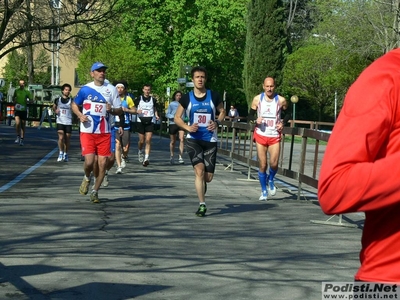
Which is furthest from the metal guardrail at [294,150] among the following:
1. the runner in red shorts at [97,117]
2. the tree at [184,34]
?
the tree at [184,34]

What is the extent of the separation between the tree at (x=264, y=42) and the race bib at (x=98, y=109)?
45.8 meters

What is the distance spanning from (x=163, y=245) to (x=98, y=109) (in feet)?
15.2

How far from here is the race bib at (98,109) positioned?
13.6m

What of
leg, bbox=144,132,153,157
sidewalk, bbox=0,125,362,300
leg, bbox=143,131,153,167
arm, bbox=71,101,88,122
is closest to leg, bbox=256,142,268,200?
sidewalk, bbox=0,125,362,300

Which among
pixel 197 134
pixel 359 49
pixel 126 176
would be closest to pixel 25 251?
pixel 197 134

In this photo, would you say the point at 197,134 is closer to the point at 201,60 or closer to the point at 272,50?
the point at 272,50

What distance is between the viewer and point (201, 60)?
66625mm

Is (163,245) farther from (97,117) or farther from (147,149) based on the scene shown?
(147,149)

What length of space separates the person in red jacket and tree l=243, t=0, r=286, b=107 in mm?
56759

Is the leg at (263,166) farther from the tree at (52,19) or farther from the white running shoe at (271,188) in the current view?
the tree at (52,19)

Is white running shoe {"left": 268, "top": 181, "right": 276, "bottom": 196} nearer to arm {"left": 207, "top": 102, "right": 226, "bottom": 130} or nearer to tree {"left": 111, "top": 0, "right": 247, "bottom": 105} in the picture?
arm {"left": 207, "top": 102, "right": 226, "bottom": 130}

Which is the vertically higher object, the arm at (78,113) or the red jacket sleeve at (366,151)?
the red jacket sleeve at (366,151)

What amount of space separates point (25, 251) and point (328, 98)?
196 feet

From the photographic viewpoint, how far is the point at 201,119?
12406 millimetres
